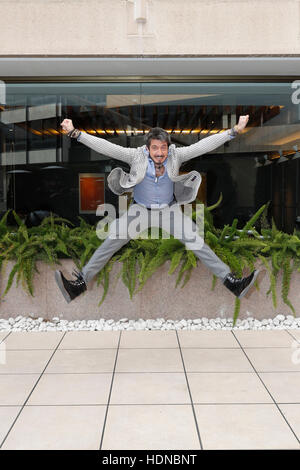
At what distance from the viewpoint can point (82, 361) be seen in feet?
14.6

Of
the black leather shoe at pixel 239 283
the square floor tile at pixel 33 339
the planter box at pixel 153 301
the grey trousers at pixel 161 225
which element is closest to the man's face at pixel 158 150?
the grey trousers at pixel 161 225

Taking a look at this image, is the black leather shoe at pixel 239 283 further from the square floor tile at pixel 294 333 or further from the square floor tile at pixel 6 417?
the square floor tile at pixel 6 417

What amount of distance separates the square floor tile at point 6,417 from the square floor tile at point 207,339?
1.98 metres

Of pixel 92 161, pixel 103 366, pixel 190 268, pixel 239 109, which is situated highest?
pixel 239 109

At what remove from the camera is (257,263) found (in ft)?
18.7

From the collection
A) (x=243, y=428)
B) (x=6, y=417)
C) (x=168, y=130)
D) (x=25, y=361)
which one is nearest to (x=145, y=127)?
(x=168, y=130)

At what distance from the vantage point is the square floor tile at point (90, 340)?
194 inches

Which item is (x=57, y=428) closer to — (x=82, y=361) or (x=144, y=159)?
(x=82, y=361)

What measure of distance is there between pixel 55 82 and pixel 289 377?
5.58m

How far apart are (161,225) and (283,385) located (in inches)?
73.7

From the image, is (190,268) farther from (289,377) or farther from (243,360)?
(289,377)

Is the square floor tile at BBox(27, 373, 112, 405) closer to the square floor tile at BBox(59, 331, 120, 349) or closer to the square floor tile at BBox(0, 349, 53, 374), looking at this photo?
the square floor tile at BBox(0, 349, 53, 374)
